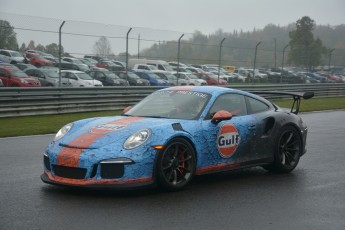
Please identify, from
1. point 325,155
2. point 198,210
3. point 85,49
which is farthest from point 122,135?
point 85,49

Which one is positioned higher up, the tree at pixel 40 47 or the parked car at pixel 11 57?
the tree at pixel 40 47

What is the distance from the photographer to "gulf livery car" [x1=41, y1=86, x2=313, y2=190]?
6078 mm

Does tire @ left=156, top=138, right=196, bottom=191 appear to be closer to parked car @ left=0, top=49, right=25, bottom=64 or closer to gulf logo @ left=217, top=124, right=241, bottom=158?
gulf logo @ left=217, top=124, right=241, bottom=158

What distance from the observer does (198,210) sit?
5.76 meters

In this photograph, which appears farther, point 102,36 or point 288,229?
point 102,36

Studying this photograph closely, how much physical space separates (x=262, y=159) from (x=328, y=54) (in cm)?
2978

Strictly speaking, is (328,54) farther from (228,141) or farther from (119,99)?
(228,141)

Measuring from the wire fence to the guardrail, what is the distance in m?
1.57

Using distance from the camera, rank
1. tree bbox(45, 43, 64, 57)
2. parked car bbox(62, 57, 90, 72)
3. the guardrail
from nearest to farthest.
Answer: the guardrail < tree bbox(45, 43, 64, 57) < parked car bbox(62, 57, 90, 72)

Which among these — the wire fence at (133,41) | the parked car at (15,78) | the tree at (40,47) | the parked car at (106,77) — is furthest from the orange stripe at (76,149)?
the parked car at (106,77)

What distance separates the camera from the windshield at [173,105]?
7.18 metres

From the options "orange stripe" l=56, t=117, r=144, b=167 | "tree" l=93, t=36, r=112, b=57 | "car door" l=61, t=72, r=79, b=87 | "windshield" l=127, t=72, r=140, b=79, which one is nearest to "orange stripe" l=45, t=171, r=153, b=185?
"orange stripe" l=56, t=117, r=144, b=167

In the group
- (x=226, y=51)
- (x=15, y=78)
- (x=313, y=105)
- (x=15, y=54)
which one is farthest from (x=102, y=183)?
(x=226, y=51)

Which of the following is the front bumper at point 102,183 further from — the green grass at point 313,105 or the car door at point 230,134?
the green grass at point 313,105
